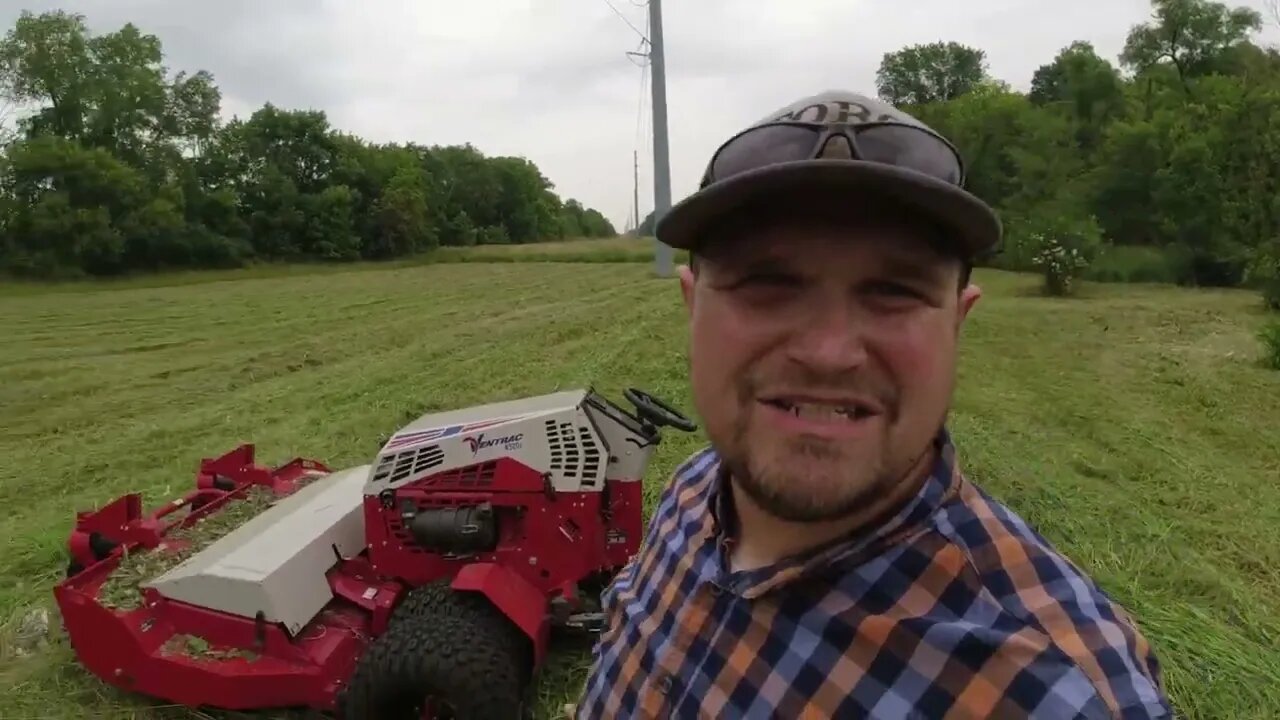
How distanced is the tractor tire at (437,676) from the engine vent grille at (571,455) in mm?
547

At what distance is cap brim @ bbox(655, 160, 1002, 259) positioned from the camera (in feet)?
2.88

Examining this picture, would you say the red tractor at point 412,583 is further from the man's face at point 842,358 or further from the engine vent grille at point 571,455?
the man's face at point 842,358

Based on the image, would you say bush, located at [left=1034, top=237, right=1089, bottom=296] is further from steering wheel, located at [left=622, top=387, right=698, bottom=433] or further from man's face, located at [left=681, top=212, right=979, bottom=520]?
man's face, located at [left=681, top=212, right=979, bottom=520]

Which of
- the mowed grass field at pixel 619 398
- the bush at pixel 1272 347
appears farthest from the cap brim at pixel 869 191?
the bush at pixel 1272 347

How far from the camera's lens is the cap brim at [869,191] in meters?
0.88

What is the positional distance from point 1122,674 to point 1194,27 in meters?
31.8

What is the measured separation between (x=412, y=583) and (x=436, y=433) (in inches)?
19.3

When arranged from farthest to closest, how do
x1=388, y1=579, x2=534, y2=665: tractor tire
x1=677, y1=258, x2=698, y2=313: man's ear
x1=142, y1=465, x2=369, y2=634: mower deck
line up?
x1=142, y1=465, x2=369, y2=634: mower deck < x1=388, y1=579, x2=534, y2=665: tractor tire < x1=677, y1=258, x2=698, y2=313: man's ear

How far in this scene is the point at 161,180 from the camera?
30281 mm

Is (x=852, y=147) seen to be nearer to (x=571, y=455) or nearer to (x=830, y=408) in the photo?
(x=830, y=408)

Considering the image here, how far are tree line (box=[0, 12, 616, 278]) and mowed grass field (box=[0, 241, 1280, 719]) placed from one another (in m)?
12.1

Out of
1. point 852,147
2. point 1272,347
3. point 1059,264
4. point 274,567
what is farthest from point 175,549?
point 1059,264

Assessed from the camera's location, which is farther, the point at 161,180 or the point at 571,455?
the point at 161,180

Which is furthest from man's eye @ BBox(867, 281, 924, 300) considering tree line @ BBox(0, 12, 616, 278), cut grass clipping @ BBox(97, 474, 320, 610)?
tree line @ BBox(0, 12, 616, 278)
